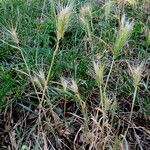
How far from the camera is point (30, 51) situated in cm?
200

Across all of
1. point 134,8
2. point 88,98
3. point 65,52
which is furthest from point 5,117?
point 134,8

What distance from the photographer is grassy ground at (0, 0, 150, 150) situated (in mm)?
1520

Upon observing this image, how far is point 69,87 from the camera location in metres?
1.72

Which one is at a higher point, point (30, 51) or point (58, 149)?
point (30, 51)

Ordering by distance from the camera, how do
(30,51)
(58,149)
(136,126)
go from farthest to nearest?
(30,51)
(136,126)
(58,149)

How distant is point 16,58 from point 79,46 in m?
0.35

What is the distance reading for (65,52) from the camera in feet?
6.85

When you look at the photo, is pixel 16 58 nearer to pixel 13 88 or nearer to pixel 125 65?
pixel 13 88

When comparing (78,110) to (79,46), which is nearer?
(78,110)

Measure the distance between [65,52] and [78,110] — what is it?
409 mm

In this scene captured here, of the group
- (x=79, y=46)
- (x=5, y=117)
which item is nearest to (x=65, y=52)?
(x=79, y=46)

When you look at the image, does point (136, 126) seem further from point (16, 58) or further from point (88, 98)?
point (16, 58)

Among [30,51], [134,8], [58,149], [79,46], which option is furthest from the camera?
[134,8]

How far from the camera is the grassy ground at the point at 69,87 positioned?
1520 millimetres
